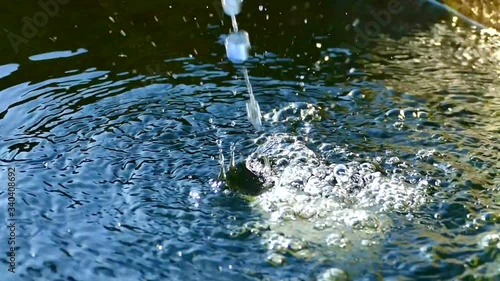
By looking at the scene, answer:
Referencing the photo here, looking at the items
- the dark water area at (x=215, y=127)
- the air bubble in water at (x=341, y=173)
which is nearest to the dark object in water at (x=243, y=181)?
the dark water area at (x=215, y=127)

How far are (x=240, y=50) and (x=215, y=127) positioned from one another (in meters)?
1.00

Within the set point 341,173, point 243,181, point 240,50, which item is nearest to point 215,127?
point 243,181

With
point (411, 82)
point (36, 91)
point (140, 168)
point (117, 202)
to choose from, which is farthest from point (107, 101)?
point (411, 82)

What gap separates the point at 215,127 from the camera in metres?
4.27

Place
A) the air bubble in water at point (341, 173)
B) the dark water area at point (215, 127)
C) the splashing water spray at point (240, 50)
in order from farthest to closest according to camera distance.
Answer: the splashing water spray at point (240, 50) < the air bubble in water at point (341, 173) < the dark water area at point (215, 127)

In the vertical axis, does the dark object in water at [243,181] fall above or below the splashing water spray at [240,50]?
below

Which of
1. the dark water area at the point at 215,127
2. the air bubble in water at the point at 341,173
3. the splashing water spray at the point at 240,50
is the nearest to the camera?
→ the dark water area at the point at 215,127

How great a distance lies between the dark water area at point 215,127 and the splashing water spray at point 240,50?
2.7 inches

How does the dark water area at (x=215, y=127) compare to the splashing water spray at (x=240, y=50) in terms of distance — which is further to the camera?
the splashing water spray at (x=240, y=50)

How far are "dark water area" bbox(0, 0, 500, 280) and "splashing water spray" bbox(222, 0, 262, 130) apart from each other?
67 mm

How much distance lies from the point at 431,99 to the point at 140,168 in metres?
1.79

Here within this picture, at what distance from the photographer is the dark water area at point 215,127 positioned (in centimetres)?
314

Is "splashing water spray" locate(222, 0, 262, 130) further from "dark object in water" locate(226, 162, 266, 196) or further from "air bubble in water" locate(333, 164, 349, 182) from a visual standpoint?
"air bubble in water" locate(333, 164, 349, 182)

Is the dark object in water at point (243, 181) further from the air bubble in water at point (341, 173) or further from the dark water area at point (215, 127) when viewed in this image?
the air bubble in water at point (341, 173)
